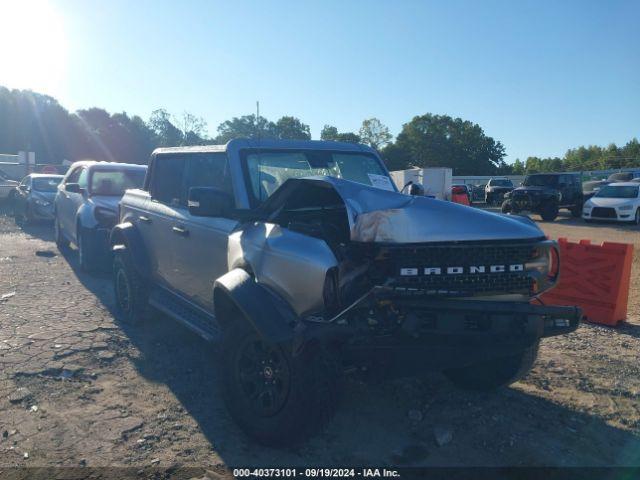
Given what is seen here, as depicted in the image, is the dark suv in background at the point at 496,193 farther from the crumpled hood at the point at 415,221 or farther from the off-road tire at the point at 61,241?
the crumpled hood at the point at 415,221

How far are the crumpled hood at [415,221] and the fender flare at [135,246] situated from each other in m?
3.05

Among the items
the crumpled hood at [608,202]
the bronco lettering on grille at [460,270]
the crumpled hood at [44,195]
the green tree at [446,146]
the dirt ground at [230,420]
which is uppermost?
the green tree at [446,146]

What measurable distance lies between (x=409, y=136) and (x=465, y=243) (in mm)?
75744

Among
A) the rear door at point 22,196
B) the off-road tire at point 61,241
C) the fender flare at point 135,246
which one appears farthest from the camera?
the rear door at point 22,196

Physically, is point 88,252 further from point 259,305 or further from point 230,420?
point 259,305

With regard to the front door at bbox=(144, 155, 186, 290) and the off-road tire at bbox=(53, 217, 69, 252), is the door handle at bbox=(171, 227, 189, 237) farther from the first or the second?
the off-road tire at bbox=(53, 217, 69, 252)

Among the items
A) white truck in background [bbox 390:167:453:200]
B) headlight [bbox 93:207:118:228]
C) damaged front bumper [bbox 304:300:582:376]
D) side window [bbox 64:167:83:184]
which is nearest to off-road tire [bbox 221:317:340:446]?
damaged front bumper [bbox 304:300:582:376]

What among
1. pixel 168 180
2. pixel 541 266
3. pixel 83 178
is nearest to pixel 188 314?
pixel 168 180

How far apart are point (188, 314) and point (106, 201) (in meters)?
4.57

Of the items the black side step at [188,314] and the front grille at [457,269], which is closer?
the front grille at [457,269]

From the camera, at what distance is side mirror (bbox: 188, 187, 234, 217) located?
3.65 meters

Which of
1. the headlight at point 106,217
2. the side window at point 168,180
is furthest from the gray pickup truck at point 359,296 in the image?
the headlight at point 106,217

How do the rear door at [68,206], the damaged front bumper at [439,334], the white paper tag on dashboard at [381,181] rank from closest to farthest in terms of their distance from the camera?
the damaged front bumper at [439,334] < the white paper tag on dashboard at [381,181] < the rear door at [68,206]

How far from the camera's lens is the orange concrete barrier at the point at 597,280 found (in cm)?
591
